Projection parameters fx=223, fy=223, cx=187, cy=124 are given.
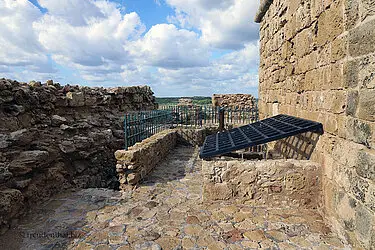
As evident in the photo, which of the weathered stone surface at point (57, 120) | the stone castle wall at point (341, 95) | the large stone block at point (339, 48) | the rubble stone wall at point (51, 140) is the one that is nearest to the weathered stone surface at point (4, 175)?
the rubble stone wall at point (51, 140)

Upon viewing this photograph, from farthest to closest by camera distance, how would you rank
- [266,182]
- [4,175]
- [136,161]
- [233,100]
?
[233,100], [136,161], [4,175], [266,182]

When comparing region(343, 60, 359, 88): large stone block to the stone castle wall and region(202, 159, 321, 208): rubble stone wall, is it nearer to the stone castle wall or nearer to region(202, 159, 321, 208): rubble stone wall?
the stone castle wall

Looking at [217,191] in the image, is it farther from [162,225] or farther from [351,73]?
[351,73]

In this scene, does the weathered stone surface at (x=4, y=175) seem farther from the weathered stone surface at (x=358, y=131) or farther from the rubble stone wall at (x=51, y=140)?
the weathered stone surface at (x=358, y=131)

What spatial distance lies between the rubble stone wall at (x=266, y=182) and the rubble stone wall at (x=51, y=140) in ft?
10.3

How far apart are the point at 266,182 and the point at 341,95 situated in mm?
1495

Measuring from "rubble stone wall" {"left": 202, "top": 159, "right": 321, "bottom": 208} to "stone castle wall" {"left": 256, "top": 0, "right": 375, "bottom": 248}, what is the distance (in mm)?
219

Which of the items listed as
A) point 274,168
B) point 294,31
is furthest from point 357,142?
point 294,31

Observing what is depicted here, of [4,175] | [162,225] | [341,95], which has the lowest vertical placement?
[162,225]

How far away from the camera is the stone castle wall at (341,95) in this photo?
2.10m

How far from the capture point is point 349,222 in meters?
2.38

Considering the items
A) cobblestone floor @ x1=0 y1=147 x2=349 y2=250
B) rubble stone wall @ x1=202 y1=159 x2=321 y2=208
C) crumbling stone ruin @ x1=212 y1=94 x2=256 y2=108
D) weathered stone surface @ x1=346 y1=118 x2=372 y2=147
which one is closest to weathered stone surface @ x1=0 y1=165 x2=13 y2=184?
cobblestone floor @ x1=0 y1=147 x2=349 y2=250

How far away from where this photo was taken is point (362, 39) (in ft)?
7.11

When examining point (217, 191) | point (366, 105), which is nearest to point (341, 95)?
point (366, 105)
